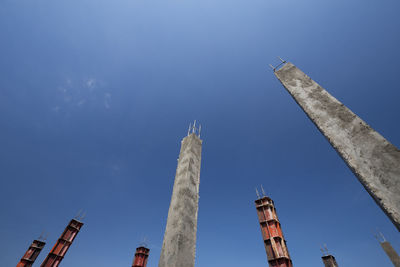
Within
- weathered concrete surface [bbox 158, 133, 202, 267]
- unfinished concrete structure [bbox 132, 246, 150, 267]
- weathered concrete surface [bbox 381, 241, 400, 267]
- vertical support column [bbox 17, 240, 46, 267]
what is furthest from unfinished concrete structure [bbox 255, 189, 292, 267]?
vertical support column [bbox 17, 240, 46, 267]

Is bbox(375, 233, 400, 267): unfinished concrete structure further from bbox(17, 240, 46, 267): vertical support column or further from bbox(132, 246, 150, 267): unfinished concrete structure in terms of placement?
bbox(17, 240, 46, 267): vertical support column

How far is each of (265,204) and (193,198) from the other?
1215cm

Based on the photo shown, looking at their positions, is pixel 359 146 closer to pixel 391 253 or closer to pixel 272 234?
pixel 272 234

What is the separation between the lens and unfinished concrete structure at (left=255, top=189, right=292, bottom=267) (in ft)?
36.4

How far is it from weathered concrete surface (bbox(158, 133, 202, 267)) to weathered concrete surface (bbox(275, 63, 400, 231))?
282 cm

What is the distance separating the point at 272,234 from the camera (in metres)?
12.3

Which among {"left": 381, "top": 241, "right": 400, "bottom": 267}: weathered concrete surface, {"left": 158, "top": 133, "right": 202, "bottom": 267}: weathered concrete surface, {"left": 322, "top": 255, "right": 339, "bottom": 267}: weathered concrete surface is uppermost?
{"left": 381, "top": 241, "right": 400, "bottom": 267}: weathered concrete surface

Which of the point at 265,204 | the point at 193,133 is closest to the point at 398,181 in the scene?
the point at 193,133

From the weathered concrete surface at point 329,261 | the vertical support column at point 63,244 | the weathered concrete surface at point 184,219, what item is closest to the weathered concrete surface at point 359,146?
the weathered concrete surface at point 184,219

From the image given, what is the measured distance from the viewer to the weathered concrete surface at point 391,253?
15.9 m

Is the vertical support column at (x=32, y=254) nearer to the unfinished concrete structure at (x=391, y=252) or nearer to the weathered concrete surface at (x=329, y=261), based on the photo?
the weathered concrete surface at (x=329, y=261)

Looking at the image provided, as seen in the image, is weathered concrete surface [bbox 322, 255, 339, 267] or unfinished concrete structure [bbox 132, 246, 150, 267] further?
unfinished concrete structure [bbox 132, 246, 150, 267]

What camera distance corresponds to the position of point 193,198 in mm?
4047

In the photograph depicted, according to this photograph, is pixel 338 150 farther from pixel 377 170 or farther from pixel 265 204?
pixel 265 204
